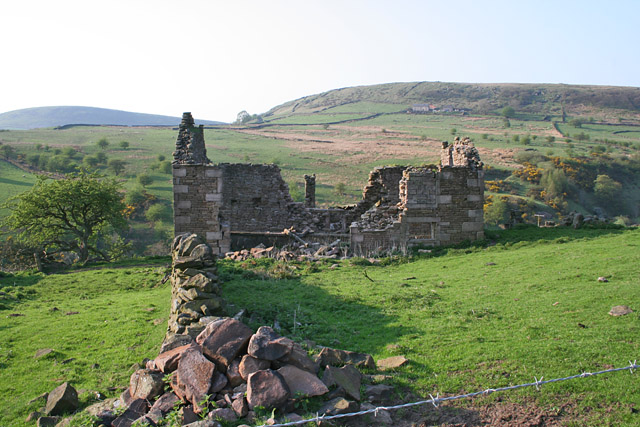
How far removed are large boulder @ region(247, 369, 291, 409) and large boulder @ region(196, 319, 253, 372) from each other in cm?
61

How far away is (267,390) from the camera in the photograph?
6352 mm

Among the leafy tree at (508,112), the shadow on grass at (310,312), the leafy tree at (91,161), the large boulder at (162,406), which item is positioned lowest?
the shadow on grass at (310,312)

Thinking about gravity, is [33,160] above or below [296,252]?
above

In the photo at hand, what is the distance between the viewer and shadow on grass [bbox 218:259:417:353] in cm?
939

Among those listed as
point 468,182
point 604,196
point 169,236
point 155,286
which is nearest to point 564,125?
point 604,196

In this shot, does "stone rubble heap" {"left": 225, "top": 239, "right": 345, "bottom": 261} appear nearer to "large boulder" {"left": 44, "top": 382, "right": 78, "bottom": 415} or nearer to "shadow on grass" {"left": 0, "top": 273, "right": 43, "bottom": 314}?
"shadow on grass" {"left": 0, "top": 273, "right": 43, "bottom": 314}

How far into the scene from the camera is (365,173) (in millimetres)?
73375

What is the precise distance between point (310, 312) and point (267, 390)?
4694 millimetres

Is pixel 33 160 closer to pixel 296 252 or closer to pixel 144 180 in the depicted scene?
pixel 144 180

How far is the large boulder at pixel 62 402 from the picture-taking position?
740 cm

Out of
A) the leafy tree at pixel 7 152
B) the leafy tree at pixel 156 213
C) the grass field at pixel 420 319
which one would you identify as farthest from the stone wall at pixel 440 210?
the leafy tree at pixel 7 152

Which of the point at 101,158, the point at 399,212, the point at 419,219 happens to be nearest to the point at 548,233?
the point at 419,219

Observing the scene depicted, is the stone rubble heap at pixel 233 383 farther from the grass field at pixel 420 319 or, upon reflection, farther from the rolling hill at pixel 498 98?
the rolling hill at pixel 498 98

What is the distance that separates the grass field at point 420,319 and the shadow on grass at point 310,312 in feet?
0.14
